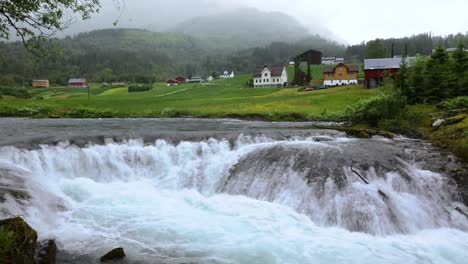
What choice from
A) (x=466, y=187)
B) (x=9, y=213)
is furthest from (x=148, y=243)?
(x=466, y=187)

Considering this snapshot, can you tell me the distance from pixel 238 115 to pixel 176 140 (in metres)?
24.7

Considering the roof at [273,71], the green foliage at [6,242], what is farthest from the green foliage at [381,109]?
the roof at [273,71]

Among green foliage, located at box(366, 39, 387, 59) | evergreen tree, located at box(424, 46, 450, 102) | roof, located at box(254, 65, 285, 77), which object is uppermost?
green foliage, located at box(366, 39, 387, 59)

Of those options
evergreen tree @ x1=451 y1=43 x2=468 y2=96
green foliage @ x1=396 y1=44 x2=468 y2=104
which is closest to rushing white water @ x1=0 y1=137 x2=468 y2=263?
green foliage @ x1=396 y1=44 x2=468 y2=104

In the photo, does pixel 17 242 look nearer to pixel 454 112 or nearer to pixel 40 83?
pixel 454 112

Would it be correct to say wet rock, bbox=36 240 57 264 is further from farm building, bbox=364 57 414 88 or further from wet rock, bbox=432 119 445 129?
farm building, bbox=364 57 414 88

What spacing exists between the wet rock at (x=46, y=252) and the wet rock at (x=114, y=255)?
4.27ft

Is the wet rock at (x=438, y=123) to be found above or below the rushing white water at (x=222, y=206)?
above

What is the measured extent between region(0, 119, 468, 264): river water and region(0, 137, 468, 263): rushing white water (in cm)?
6

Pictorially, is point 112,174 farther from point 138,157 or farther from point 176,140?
point 176,140

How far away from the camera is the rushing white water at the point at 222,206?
1330cm

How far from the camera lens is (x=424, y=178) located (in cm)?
1880

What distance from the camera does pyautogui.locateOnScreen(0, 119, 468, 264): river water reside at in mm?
13398

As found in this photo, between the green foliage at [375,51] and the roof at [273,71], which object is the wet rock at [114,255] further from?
the roof at [273,71]
